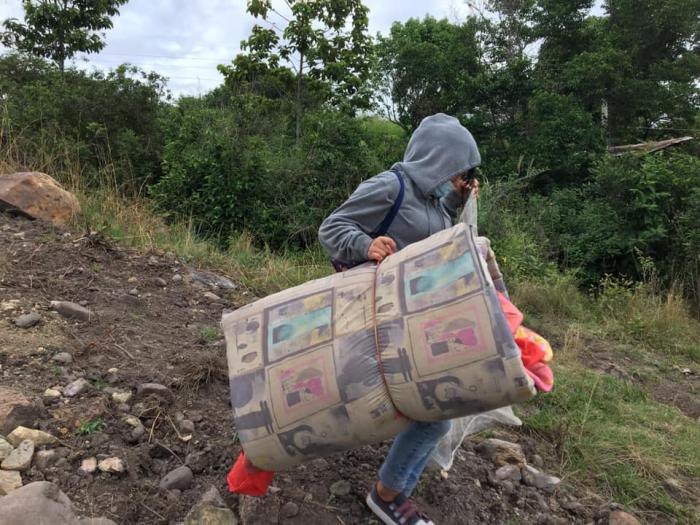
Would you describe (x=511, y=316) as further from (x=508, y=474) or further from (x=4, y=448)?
(x=4, y=448)

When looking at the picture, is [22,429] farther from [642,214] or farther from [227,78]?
[227,78]

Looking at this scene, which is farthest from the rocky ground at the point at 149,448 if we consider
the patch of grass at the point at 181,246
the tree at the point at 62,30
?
the tree at the point at 62,30

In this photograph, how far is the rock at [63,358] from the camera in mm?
2422

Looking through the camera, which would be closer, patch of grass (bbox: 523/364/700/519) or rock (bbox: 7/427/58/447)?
rock (bbox: 7/427/58/447)

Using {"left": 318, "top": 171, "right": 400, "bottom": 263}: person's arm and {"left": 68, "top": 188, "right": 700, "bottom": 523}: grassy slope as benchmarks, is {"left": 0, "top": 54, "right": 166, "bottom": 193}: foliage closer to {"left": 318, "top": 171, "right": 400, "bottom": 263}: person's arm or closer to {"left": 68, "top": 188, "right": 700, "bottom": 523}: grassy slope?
{"left": 68, "top": 188, "right": 700, "bottom": 523}: grassy slope

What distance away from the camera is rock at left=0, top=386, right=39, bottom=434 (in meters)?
1.92

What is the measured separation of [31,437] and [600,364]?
12.5 ft

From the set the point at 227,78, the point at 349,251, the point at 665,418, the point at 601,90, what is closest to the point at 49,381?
the point at 349,251

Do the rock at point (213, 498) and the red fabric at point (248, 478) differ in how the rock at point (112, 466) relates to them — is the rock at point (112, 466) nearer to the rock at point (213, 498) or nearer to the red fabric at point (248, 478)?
the rock at point (213, 498)

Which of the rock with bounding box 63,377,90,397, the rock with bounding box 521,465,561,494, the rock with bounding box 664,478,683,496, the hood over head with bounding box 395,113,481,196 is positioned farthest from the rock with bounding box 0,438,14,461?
the rock with bounding box 664,478,683,496

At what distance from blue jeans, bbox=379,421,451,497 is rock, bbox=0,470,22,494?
1173 mm

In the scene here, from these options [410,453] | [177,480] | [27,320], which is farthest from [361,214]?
[27,320]

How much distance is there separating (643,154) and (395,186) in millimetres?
7060

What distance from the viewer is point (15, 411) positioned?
1.96 metres
